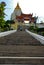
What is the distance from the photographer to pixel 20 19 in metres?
178

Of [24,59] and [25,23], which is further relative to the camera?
[25,23]

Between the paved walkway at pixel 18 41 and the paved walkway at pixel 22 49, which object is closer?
the paved walkway at pixel 22 49

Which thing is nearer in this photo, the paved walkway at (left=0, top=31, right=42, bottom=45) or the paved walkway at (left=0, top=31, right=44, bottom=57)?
the paved walkway at (left=0, top=31, right=44, bottom=57)

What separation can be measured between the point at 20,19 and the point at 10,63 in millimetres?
169345

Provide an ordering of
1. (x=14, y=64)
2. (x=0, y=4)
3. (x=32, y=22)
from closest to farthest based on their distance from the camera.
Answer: (x=14, y=64)
(x=0, y=4)
(x=32, y=22)

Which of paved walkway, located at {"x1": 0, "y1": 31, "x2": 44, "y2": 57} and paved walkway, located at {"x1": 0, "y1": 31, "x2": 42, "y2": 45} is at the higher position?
paved walkway, located at {"x1": 0, "y1": 31, "x2": 44, "y2": 57}

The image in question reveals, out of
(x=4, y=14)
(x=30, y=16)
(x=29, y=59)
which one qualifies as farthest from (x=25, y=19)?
(x=29, y=59)

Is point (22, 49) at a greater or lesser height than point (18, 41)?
greater

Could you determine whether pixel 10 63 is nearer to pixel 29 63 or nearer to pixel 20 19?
pixel 29 63

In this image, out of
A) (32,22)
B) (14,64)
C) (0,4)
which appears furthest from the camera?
(32,22)

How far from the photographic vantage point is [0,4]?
7250cm

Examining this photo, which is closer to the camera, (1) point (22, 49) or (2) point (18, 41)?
(1) point (22, 49)

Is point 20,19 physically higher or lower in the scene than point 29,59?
lower

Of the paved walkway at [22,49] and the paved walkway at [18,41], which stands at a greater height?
the paved walkway at [22,49]
